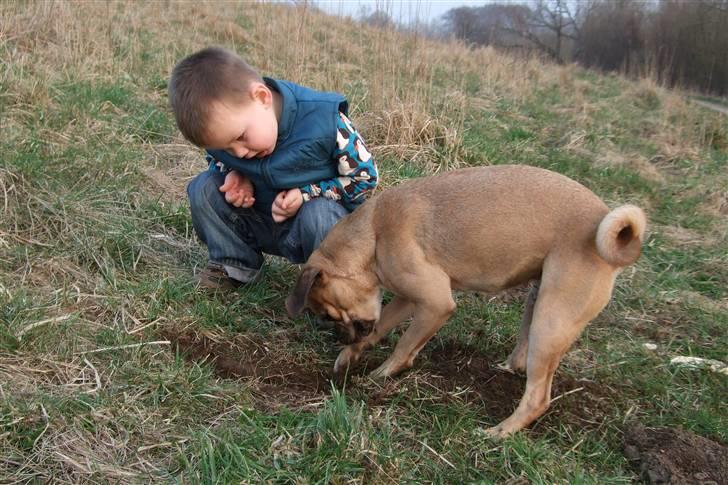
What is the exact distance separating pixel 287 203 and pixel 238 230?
51 cm

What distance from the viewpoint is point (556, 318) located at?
9.71 feet

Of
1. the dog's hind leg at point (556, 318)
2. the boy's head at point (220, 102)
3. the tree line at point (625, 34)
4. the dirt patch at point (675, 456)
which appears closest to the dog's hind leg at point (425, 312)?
the dog's hind leg at point (556, 318)

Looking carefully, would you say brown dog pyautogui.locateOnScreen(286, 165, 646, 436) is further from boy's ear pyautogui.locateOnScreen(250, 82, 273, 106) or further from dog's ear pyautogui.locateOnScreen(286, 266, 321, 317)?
boy's ear pyautogui.locateOnScreen(250, 82, 273, 106)

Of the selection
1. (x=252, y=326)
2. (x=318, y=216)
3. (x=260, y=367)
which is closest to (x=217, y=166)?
(x=318, y=216)

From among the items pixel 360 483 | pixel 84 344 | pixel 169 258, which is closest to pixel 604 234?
pixel 360 483

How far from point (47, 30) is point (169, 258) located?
183 inches

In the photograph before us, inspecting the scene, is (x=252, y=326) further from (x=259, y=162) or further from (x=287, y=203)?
(x=259, y=162)

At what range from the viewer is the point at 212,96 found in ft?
10.5

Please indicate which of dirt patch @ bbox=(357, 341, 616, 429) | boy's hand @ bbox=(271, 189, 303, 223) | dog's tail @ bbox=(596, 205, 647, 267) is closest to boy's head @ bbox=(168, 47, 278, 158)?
boy's hand @ bbox=(271, 189, 303, 223)

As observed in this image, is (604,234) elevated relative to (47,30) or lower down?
lower down

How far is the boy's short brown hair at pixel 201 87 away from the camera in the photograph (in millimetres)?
3182

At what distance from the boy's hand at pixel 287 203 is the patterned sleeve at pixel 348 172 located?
5cm

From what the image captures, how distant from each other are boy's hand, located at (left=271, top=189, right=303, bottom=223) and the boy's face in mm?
281

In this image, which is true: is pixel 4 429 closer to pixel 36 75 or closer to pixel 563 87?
pixel 36 75
